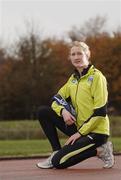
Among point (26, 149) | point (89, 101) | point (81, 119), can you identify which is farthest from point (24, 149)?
point (89, 101)

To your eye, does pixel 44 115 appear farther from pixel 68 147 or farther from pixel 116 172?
pixel 116 172

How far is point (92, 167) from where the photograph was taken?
7.66 m

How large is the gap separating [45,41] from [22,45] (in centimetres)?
342

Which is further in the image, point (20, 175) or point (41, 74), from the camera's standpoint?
point (41, 74)

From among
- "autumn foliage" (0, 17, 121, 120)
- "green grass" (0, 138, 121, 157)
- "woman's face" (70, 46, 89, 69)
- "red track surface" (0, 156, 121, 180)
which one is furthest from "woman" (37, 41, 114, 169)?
"autumn foliage" (0, 17, 121, 120)

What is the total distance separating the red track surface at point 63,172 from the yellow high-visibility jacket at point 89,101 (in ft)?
1.62

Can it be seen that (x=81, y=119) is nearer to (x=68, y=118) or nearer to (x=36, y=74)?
(x=68, y=118)

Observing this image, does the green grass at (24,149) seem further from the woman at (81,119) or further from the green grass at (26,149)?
the woman at (81,119)

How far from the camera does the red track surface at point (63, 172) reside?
6543mm

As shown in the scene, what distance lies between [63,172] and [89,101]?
919 mm

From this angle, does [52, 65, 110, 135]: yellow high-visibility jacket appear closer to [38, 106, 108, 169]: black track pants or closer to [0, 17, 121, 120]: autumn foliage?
[38, 106, 108, 169]: black track pants

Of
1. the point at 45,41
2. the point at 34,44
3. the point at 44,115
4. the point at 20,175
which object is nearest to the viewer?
the point at 20,175

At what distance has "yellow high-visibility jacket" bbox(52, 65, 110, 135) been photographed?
7082 millimetres

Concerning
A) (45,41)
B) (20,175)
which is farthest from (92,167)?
(45,41)
